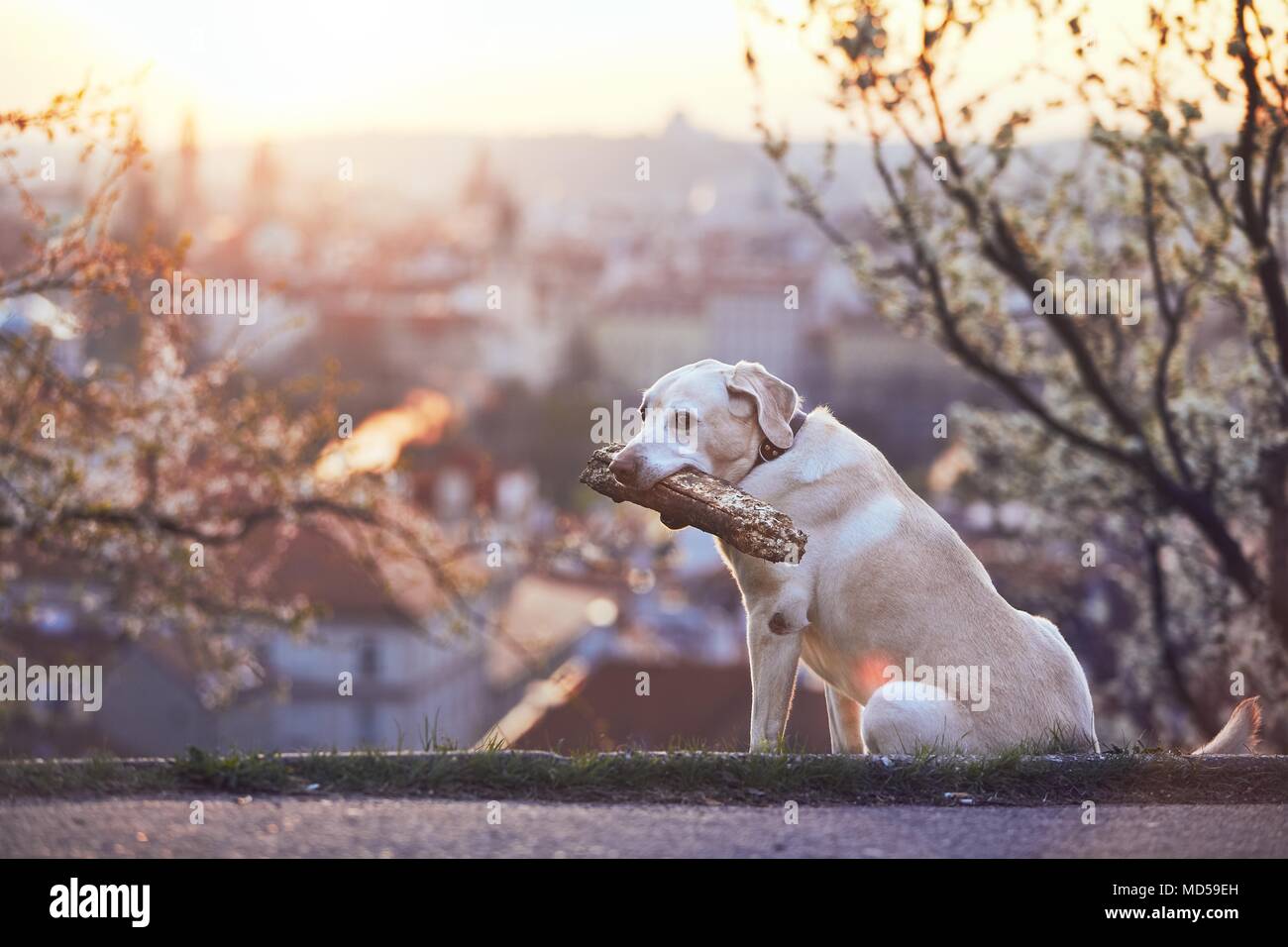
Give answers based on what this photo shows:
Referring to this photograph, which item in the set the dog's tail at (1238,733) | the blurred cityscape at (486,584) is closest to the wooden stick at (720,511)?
the blurred cityscape at (486,584)

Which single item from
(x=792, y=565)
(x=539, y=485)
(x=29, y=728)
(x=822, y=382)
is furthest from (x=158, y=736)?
(x=822, y=382)

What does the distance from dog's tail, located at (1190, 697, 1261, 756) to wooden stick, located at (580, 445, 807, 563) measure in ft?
5.96

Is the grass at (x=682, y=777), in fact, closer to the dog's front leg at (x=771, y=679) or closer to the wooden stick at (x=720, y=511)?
the dog's front leg at (x=771, y=679)

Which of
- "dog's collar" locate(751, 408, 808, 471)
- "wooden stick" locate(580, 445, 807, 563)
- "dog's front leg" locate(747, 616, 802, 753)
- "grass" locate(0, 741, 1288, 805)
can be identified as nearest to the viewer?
"grass" locate(0, 741, 1288, 805)

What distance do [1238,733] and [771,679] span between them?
1840mm

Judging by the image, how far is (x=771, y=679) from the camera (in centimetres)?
641

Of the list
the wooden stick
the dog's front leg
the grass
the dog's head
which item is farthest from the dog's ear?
the grass

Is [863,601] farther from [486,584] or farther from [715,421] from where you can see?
[486,584]

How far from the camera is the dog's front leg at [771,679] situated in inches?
252

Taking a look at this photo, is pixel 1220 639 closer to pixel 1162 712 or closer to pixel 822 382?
pixel 1162 712

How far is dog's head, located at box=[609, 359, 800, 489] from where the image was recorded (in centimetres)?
660

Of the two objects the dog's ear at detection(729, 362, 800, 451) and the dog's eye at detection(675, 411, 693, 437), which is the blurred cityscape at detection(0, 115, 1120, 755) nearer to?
the dog's ear at detection(729, 362, 800, 451)

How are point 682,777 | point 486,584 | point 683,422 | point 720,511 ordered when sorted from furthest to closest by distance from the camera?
point 486,584, point 683,422, point 720,511, point 682,777

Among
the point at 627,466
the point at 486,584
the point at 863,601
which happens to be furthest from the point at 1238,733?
the point at 486,584
